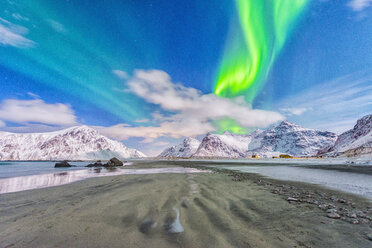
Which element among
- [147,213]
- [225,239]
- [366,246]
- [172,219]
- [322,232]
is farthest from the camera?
[147,213]

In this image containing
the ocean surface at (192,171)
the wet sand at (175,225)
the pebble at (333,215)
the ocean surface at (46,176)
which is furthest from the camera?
the ocean surface at (46,176)

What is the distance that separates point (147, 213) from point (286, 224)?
12.5 ft

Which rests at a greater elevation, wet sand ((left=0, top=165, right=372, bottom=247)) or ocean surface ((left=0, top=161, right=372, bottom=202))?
wet sand ((left=0, top=165, right=372, bottom=247))

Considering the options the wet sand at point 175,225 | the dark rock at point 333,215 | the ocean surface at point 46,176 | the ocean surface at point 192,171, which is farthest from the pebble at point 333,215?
the ocean surface at point 46,176

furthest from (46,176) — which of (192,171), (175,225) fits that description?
(175,225)

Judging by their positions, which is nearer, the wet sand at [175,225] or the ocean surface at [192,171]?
the wet sand at [175,225]

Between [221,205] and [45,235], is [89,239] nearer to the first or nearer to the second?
[45,235]

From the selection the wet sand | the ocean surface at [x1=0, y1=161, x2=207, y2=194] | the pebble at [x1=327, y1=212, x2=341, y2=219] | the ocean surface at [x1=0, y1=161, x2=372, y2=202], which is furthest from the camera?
the ocean surface at [x1=0, y1=161, x2=207, y2=194]

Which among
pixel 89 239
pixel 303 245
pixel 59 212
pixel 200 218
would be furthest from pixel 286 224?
pixel 59 212

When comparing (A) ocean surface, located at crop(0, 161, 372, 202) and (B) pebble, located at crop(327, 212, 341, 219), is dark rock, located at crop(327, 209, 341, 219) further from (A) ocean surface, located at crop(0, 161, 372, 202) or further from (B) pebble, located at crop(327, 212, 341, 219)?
(A) ocean surface, located at crop(0, 161, 372, 202)

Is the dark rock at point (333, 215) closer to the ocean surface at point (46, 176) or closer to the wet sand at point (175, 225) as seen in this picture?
the wet sand at point (175, 225)

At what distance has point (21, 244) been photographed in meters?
2.99

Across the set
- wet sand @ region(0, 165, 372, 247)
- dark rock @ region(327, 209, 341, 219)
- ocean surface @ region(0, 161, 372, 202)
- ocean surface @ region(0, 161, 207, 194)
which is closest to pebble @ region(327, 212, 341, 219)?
dark rock @ region(327, 209, 341, 219)

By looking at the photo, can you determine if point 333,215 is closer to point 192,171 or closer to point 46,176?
point 192,171
